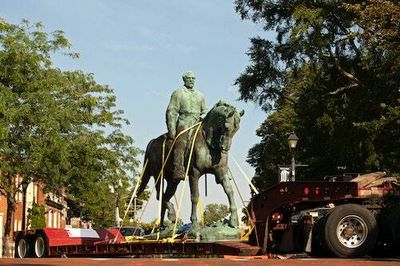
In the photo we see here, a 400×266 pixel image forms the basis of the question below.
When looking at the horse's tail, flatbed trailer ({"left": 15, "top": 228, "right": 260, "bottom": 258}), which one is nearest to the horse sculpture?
the horse's tail

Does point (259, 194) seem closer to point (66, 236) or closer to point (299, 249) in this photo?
point (299, 249)

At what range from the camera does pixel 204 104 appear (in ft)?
56.6

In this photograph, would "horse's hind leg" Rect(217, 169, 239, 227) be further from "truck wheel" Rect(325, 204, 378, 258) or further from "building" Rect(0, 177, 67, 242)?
"building" Rect(0, 177, 67, 242)

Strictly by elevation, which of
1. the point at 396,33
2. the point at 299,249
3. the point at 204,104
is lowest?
the point at 299,249

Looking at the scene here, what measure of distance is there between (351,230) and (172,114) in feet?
16.3

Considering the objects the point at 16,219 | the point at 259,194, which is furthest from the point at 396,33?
the point at 16,219

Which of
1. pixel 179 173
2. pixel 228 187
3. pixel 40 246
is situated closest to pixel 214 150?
pixel 228 187

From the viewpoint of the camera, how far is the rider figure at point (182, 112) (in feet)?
54.1

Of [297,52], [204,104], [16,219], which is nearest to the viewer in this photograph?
[204,104]

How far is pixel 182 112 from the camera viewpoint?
16922 mm

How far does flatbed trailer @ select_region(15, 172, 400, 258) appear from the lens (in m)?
13.9

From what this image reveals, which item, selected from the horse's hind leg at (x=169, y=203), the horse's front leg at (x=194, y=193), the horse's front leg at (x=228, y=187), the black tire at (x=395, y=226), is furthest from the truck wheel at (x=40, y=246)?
the black tire at (x=395, y=226)

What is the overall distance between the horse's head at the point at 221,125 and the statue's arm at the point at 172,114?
999mm

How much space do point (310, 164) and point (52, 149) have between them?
1941 cm
